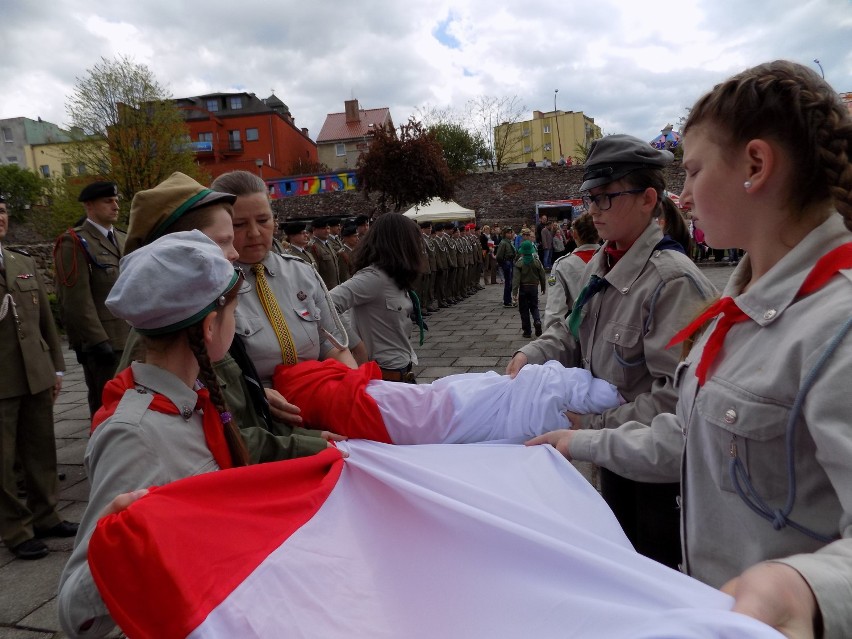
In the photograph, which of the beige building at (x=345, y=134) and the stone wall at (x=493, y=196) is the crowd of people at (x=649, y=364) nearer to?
the stone wall at (x=493, y=196)

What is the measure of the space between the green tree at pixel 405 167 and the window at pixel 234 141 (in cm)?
2997

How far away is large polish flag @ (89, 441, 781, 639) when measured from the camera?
1066 mm

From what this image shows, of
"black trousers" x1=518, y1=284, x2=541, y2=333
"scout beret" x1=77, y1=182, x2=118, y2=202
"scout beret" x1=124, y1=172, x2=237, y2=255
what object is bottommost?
"black trousers" x1=518, y1=284, x2=541, y2=333

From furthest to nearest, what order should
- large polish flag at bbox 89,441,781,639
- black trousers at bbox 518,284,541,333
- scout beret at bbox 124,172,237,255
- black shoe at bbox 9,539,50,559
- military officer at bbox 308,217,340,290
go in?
military officer at bbox 308,217,340,290, black trousers at bbox 518,284,541,333, black shoe at bbox 9,539,50,559, scout beret at bbox 124,172,237,255, large polish flag at bbox 89,441,781,639

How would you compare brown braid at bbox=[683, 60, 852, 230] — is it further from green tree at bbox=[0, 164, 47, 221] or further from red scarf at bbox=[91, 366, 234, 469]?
green tree at bbox=[0, 164, 47, 221]

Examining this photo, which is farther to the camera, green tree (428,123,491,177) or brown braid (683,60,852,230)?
green tree (428,123,491,177)

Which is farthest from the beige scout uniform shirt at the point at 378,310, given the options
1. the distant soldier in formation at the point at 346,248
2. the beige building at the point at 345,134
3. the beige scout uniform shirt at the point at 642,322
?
the beige building at the point at 345,134

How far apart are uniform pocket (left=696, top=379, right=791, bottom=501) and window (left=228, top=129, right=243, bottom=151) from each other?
5277cm

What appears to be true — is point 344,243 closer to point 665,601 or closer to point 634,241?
point 634,241

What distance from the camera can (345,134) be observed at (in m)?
59.7

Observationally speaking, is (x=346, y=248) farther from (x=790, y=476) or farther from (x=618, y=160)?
(x=790, y=476)

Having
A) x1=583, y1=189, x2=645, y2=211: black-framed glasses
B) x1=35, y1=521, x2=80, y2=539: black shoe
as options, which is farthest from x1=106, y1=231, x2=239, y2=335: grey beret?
x1=35, y1=521, x2=80, y2=539: black shoe

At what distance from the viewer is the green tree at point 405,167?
887 inches

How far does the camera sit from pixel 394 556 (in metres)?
1.37
